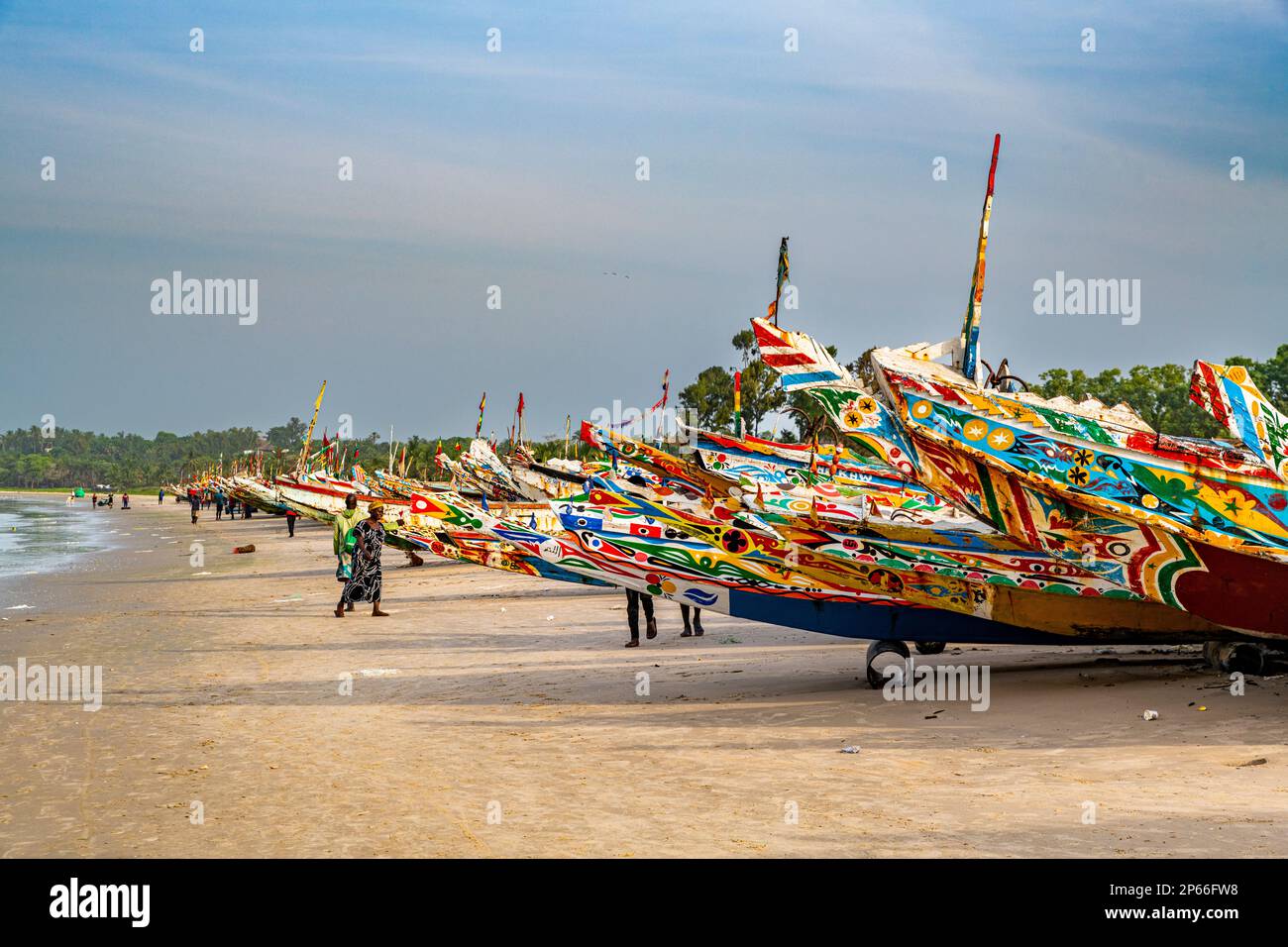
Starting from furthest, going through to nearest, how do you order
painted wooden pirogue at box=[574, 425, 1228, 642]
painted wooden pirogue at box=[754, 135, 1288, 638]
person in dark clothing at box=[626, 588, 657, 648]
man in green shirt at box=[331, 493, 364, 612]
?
1. man in green shirt at box=[331, 493, 364, 612]
2. person in dark clothing at box=[626, 588, 657, 648]
3. painted wooden pirogue at box=[574, 425, 1228, 642]
4. painted wooden pirogue at box=[754, 135, 1288, 638]

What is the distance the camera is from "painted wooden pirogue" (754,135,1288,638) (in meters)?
11.0

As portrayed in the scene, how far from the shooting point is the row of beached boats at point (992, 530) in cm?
1102

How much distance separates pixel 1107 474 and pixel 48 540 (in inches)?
2117

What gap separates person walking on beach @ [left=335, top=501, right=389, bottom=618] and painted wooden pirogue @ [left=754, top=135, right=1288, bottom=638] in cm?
910

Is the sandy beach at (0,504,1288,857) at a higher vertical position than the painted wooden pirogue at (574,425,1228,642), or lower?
lower

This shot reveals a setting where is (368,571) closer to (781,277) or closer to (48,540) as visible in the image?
(781,277)

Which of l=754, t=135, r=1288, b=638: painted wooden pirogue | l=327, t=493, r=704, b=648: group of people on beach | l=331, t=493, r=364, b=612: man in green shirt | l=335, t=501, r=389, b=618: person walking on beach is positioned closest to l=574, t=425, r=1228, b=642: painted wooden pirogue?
l=754, t=135, r=1288, b=638: painted wooden pirogue

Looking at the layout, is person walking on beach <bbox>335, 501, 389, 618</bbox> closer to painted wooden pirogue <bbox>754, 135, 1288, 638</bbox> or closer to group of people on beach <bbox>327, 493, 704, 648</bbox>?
group of people on beach <bbox>327, 493, 704, 648</bbox>

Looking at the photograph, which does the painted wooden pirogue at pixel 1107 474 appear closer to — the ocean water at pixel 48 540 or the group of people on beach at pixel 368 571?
the group of people on beach at pixel 368 571

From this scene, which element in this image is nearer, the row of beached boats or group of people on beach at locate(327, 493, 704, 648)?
the row of beached boats

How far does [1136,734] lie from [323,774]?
6168mm

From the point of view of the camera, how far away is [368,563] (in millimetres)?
20500

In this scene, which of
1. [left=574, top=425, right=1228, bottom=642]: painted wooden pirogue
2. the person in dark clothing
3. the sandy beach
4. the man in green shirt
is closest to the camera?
the sandy beach

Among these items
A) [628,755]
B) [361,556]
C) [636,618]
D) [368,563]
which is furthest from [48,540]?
[628,755]
